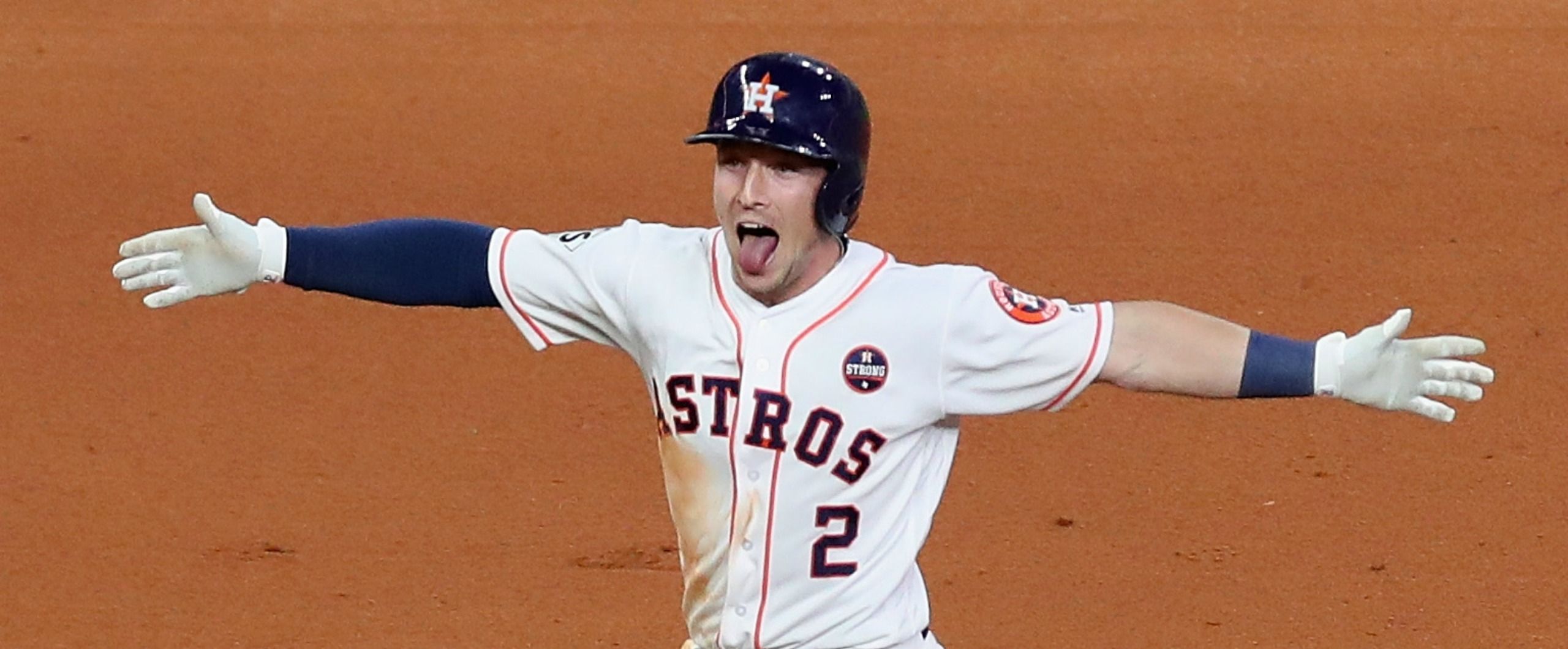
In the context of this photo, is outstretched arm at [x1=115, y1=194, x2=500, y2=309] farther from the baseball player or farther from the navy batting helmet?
the navy batting helmet

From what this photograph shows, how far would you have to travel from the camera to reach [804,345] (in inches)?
136

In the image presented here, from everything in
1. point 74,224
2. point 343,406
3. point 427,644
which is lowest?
point 427,644

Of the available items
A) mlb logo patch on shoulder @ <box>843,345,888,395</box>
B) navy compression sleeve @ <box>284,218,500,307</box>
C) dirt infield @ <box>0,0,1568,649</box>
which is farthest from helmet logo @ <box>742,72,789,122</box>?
dirt infield @ <box>0,0,1568,649</box>

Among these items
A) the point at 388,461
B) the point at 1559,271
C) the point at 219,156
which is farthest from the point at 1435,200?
the point at 219,156

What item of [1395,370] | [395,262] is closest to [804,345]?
[395,262]

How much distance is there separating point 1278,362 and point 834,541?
29.8 inches

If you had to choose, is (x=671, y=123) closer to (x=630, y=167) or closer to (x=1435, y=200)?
(x=630, y=167)

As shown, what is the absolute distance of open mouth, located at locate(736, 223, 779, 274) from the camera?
3.39 m

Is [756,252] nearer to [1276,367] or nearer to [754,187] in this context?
[754,187]

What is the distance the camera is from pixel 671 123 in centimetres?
878

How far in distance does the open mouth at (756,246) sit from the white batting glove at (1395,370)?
88cm

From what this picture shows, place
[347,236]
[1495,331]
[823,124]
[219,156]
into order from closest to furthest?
[823,124] → [347,236] → [1495,331] → [219,156]

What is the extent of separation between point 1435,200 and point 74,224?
5036 mm

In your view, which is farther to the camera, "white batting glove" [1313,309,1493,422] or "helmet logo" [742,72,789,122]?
"white batting glove" [1313,309,1493,422]
